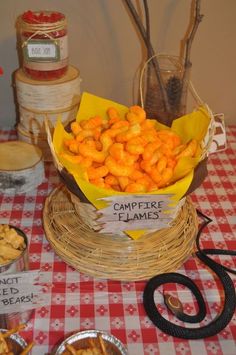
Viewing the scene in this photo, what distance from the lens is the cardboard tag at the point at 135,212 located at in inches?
24.5

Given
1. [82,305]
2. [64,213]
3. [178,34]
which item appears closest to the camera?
[82,305]

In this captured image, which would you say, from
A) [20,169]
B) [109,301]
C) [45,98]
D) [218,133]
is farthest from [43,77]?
[109,301]

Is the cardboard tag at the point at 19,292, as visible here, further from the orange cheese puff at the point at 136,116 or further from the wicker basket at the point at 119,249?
the orange cheese puff at the point at 136,116

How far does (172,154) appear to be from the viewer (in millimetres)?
716

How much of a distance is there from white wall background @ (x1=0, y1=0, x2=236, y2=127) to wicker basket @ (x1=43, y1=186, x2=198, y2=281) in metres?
0.55

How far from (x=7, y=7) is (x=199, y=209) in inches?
27.8

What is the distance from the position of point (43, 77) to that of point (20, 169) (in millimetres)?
239

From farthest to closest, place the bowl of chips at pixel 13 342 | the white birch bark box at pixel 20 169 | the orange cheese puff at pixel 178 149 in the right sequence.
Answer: the white birch bark box at pixel 20 169
the orange cheese puff at pixel 178 149
the bowl of chips at pixel 13 342

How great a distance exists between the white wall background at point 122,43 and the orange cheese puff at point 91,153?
53 centimetres

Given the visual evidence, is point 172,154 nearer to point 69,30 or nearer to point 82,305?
point 82,305

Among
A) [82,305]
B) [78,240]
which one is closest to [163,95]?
[78,240]

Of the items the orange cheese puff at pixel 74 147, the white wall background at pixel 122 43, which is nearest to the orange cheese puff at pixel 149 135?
the orange cheese puff at pixel 74 147

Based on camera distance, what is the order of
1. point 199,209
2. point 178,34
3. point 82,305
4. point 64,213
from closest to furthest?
1. point 82,305
2. point 64,213
3. point 199,209
4. point 178,34

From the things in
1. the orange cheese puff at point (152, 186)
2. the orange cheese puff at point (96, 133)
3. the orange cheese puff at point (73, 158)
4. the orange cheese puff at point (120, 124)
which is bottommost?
the orange cheese puff at point (152, 186)
